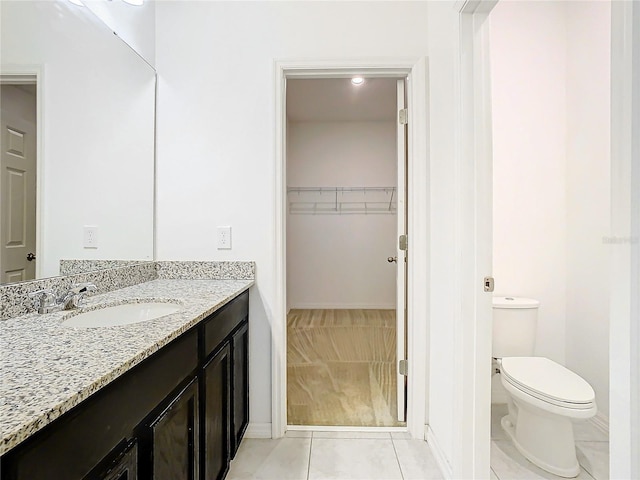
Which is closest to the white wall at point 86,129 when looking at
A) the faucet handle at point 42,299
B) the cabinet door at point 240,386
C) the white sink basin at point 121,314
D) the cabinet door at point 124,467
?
the faucet handle at point 42,299

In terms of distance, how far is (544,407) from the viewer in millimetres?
1594

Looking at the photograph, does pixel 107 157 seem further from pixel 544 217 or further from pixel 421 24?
pixel 544 217

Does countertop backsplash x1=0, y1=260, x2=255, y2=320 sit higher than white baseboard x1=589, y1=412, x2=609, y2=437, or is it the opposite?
countertop backsplash x1=0, y1=260, x2=255, y2=320

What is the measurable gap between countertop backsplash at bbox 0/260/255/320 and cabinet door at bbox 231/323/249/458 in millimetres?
330

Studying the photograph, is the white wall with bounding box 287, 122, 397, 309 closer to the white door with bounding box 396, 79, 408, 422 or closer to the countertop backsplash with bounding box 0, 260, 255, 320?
the white door with bounding box 396, 79, 408, 422

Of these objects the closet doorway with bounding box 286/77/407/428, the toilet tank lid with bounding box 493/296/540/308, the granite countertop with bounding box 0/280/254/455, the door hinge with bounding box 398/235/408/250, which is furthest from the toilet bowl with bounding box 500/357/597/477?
the closet doorway with bounding box 286/77/407/428

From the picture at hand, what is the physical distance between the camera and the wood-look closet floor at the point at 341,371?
7.18ft

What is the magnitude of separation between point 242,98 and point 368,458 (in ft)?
6.55

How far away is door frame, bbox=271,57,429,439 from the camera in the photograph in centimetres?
193

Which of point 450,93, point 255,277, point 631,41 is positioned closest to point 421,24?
point 450,93

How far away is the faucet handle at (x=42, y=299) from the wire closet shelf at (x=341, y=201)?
3859 millimetres

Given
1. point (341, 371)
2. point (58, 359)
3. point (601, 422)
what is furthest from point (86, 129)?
point (601, 422)

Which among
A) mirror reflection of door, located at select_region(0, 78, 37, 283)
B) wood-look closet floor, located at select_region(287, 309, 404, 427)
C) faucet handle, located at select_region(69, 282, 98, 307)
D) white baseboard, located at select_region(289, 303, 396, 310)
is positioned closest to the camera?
mirror reflection of door, located at select_region(0, 78, 37, 283)

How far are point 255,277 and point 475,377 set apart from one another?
117 cm
